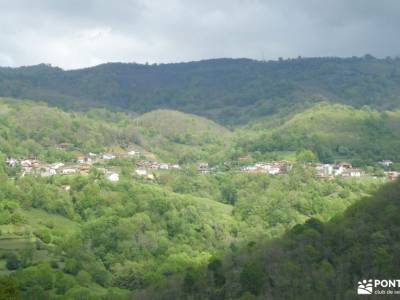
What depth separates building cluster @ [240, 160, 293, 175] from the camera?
83938 mm

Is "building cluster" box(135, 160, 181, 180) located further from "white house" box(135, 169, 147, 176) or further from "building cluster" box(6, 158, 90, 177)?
"building cluster" box(6, 158, 90, 177)

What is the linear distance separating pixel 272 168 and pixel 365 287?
5951cm

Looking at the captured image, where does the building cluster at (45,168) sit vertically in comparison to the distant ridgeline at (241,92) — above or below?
below

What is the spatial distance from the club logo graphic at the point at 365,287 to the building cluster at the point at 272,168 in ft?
180

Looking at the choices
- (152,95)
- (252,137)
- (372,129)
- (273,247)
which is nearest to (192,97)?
(152,95)

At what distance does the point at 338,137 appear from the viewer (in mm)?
101625

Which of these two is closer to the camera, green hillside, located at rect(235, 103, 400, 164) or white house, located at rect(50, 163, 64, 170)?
white house, located at rect(50, 163, 64, 170)

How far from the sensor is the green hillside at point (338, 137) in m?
96.6

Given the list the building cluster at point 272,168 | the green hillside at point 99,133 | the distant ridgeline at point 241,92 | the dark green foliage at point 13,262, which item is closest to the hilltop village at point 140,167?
the building cluster at point 272,168

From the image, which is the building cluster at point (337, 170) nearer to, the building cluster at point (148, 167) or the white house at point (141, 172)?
the building cluster at point (148, 167)

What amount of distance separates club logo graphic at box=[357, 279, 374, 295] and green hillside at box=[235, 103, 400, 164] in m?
66.2

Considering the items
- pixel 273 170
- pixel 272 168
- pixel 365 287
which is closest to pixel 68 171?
pixel 273 170

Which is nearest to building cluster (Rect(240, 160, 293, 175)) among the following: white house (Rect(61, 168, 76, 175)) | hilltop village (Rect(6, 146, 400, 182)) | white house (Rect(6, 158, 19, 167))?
hilltop village (Rect(6, 146, 400, 182))

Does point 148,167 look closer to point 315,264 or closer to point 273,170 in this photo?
point 273,170
